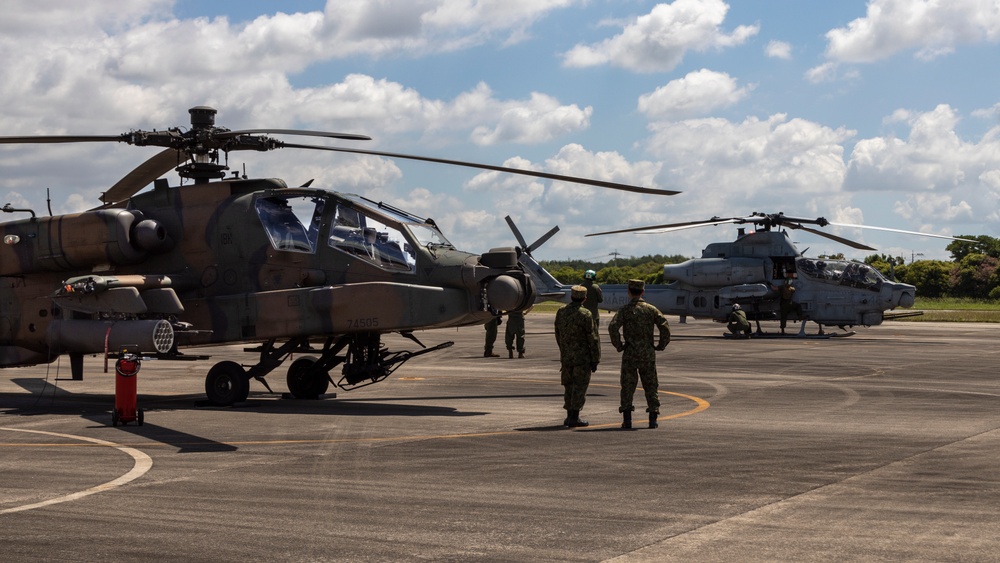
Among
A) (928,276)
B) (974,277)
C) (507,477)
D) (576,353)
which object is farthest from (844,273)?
(928,276)

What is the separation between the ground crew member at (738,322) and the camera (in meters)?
34.9

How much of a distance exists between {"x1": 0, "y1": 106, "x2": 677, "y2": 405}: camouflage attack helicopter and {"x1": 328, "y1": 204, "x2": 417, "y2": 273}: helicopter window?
0.02m

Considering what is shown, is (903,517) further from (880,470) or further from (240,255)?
(240,255)

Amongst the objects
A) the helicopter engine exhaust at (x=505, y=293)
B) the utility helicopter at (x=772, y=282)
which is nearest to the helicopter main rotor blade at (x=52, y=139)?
the helicopter engine exhaust at (x=505, y=293)

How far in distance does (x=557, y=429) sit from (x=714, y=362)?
499 inches

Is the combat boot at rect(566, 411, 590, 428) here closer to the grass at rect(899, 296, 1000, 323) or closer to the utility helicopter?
the utility helicopter

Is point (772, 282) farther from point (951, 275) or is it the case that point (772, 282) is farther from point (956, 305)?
point (951, 275)

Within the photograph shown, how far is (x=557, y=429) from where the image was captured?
12.8m

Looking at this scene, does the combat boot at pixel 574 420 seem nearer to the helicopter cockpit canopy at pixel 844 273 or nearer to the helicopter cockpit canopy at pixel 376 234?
the helicopter cockpit canopy at pixel 376 234

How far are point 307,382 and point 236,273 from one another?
2.15m

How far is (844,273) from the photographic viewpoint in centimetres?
3472

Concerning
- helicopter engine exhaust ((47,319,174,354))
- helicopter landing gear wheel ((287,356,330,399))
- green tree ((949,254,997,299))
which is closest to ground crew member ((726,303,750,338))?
helicopter landing gear wheel ((287,356,330,399))

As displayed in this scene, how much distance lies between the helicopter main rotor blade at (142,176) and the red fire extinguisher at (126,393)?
14.5 ft

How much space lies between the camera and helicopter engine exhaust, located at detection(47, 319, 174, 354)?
14844 millimetres
